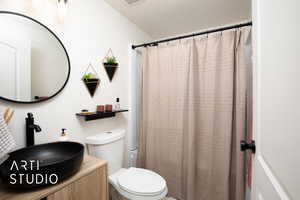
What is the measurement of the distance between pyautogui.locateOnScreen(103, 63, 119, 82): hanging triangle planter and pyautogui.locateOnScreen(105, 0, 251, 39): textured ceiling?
711 millimetres

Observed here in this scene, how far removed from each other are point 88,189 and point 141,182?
1.70ft

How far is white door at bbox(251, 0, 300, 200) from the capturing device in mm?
394

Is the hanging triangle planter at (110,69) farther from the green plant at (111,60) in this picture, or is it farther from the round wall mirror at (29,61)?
the round wall mirror at (29,61)

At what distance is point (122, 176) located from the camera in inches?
51.6

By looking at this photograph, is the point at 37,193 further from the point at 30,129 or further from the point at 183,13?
the point at 183,13

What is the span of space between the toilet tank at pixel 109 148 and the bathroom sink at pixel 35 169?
34 centimetres

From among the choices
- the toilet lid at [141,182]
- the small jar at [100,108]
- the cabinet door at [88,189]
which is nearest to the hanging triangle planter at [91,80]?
the small jar at [100,108]

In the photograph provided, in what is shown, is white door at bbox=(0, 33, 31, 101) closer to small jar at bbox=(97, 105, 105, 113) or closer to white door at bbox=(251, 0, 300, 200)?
small jar at bbox=(97, 105, 105, 113)

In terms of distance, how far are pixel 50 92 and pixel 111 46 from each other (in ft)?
2.84

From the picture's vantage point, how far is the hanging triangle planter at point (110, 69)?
156 cm

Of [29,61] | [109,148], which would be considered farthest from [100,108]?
[29,61]

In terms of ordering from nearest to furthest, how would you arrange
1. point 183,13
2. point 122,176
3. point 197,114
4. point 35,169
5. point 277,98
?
point 277,98
point 35,169
point 122,176
point 197,114
point 183,13

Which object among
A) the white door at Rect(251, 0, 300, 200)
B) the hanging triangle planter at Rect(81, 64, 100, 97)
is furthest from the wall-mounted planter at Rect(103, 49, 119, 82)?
the white door at Rect(251, 0, 300, 200)

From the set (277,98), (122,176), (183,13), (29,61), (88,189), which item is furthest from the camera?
(183,13)
